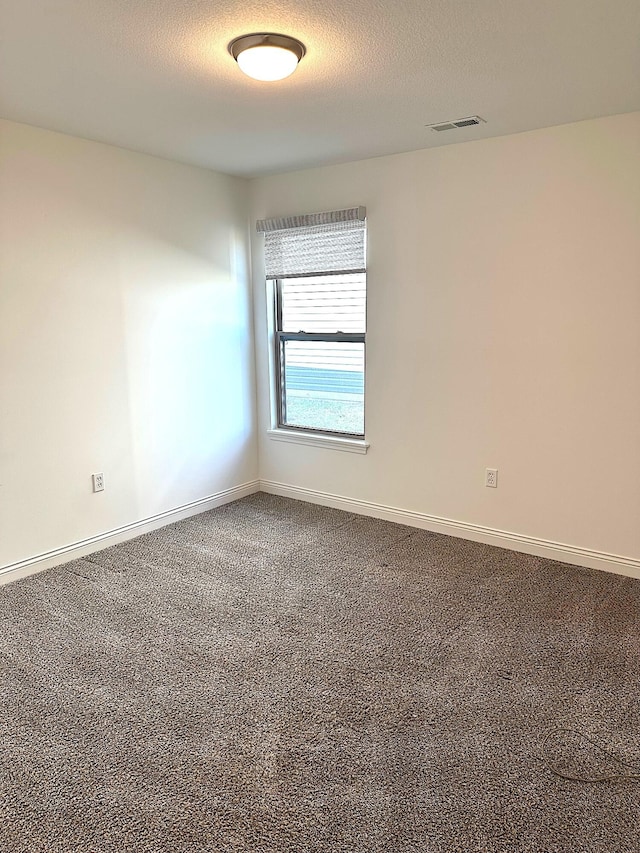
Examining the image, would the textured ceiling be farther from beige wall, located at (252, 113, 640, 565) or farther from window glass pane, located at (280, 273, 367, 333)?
window glass pane, located at (280, 273, 367, 333)

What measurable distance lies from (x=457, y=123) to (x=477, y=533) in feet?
7.61

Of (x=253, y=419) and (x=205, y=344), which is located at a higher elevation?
(x=205, y=344)

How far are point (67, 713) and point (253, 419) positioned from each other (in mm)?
2756

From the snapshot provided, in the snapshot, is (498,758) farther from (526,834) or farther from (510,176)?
(510,176)

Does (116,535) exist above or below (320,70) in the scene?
below

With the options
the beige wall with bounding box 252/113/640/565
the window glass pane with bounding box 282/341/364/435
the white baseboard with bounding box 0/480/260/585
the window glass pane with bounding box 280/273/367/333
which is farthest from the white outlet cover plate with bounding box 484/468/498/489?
the white baseboard with bounding box 0/480/260/585

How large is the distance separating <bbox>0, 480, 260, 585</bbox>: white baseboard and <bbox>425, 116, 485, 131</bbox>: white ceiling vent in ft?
9.12

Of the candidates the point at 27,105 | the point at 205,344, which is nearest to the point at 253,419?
the point at 205,344

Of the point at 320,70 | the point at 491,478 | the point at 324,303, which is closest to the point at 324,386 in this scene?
the point at 324,303

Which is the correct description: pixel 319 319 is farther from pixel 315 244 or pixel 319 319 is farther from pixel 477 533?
pixel 477 533

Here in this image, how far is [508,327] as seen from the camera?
340 centimetres

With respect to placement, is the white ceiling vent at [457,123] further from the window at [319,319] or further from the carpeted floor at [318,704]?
the carpeted floor at [318,704]

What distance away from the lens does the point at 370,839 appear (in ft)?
5.38

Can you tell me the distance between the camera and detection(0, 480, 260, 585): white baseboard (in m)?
3.27
